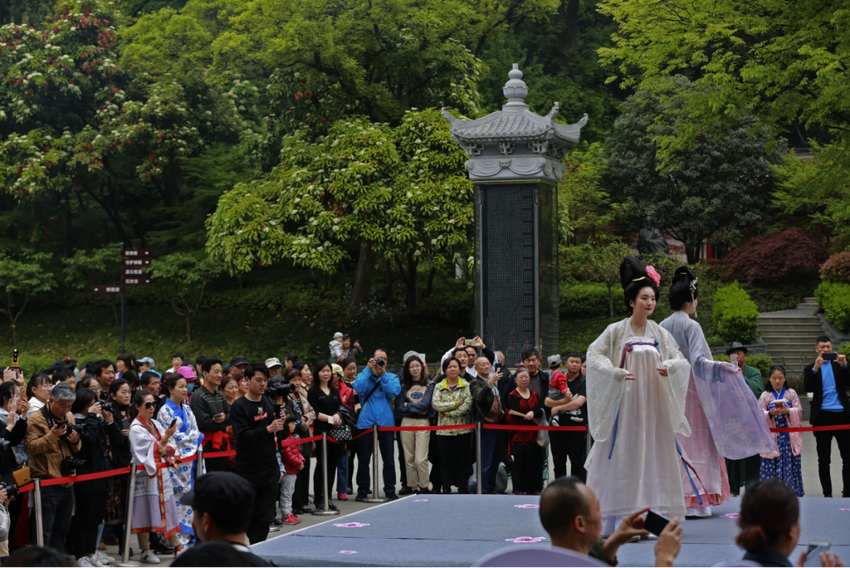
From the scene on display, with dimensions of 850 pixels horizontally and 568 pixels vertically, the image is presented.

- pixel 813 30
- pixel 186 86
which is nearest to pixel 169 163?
pixel 186 86

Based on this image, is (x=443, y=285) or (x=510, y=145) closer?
(x=510, y=145)

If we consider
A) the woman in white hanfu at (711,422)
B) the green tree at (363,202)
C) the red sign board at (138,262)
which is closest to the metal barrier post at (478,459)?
the woman in white hanfu at (711,422)

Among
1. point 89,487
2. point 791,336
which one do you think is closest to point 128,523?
point 89,487

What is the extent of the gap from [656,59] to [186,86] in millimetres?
14199

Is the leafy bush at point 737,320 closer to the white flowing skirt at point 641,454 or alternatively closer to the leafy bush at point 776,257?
the leafy bush at point 776,257

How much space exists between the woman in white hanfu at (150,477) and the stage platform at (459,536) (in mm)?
1619

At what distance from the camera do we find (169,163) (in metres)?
26.0

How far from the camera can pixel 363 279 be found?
24.0 metres

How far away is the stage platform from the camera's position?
6.02 metres

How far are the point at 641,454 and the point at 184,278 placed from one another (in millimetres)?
19200

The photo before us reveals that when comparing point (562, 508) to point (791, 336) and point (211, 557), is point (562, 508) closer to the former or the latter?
point (211, 557)

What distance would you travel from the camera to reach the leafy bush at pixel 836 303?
20.4 metres

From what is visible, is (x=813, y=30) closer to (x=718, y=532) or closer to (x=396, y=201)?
(x=396, y=201)

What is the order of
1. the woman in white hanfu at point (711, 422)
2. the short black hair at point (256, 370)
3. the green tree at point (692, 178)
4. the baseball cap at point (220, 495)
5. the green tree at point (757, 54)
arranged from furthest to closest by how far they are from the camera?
the green tree at point (692, 178)
the green tree at point (757, 54)
the short black hair at point (256, 370)
the woman in white hanfu at point (711, 422)
the baseball cap at point (220, 495)
